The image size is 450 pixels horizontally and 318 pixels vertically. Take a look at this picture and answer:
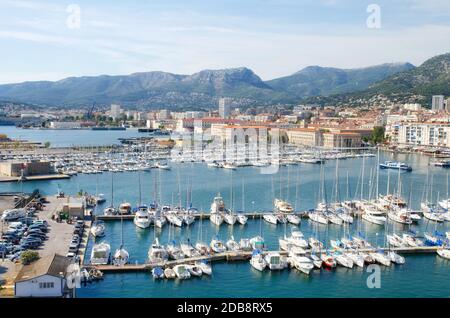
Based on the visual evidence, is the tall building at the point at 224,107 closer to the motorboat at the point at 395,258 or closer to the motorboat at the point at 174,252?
the motorboat at the point at 174,252

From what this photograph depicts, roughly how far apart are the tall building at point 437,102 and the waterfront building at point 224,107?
36.1 feet

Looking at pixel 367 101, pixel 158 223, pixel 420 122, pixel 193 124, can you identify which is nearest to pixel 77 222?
pixel 158 223

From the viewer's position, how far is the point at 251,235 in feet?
20.6

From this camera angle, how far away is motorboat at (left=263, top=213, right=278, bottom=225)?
6.89 meters

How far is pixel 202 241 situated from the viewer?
5.87m

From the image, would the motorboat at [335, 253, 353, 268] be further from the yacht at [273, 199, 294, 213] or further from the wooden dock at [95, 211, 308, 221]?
the yacht at [273, 199, 294, 213]

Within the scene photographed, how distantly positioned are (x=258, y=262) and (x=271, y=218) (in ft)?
7.05

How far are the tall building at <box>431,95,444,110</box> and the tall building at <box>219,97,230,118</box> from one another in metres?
11.1

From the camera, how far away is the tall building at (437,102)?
2712 centimetres

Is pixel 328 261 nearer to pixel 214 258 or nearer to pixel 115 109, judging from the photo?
pixel 214 258

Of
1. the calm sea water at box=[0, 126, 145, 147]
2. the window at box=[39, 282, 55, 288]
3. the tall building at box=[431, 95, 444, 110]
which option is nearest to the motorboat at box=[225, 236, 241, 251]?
the window at box=[39, 282, 55, 288]

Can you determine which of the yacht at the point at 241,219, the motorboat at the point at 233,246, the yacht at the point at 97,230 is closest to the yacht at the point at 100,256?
the yacht at the point at 97,230
